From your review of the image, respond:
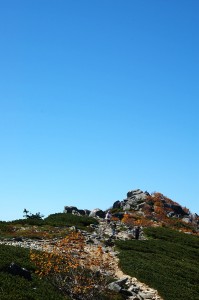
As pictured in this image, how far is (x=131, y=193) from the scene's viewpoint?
85.8 meters

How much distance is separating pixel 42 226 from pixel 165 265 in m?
16.1

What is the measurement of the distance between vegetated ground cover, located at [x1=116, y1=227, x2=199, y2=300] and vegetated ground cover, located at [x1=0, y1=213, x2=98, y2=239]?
22.5ft

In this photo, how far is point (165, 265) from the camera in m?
34.2

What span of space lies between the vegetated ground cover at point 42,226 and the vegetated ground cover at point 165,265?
6856 mm

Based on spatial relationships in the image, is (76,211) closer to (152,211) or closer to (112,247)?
(152,211)

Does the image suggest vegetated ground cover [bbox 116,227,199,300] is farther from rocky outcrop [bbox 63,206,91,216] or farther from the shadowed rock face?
rocky outcrop [bbox 63,206,91,216]

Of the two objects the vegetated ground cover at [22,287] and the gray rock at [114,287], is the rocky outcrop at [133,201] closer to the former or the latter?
the gray rock at [114,287]

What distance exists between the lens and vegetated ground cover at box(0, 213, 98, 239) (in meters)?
38.8

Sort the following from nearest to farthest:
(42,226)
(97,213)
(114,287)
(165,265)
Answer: (114,287) < (165,265) < (42,226) < (97,213)

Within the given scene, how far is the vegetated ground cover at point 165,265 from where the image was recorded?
2797 cm

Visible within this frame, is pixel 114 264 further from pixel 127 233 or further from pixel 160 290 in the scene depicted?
pixel 127 233

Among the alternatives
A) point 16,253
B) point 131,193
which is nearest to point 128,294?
point 16,253

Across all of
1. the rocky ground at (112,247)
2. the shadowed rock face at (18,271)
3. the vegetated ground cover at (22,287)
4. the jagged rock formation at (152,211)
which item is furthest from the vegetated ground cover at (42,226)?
the shadowed rock face at (18,271)

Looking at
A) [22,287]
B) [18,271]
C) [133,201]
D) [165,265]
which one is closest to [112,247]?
[165,265]
